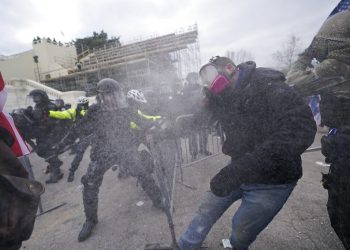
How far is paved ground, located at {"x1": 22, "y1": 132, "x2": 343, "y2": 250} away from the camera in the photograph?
2941 millimetres

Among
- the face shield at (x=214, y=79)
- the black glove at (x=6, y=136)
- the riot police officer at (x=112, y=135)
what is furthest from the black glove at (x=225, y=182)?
the riot police officer at (x=112, y=135)

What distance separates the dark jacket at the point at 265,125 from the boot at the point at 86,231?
2467mm

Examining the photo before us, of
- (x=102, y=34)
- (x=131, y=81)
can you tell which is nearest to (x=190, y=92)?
(x=131, y=81)

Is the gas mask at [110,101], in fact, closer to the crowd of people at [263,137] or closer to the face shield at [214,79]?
the crowd of people at [263,137]

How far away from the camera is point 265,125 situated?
5.92ft

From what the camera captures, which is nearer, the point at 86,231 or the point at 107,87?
the point at 86,231

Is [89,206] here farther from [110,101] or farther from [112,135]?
[110,101]

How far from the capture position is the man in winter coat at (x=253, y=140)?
5.29ft

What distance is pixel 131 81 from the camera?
23344mm

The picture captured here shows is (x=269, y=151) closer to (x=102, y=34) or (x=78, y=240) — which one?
(x=78, y=240)

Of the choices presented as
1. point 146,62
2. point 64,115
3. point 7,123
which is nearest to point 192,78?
point 64,115

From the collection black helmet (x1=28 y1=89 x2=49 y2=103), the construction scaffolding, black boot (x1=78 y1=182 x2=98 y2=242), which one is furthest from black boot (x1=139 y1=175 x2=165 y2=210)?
the construction scaffolding

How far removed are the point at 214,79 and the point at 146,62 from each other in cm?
2226

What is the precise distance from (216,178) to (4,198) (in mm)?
1319
